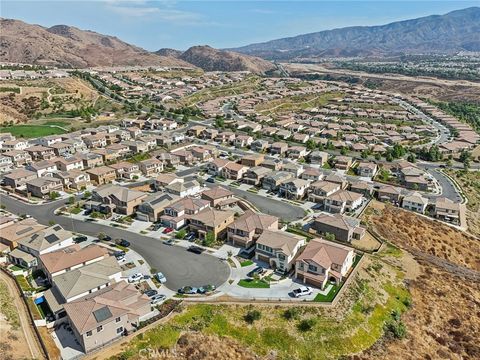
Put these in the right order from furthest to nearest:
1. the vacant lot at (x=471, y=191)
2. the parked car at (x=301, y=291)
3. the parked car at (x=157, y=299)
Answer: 1. the vacant lot at (x=471, y=191)
2. the parked car at (x=301, y=291)
3. the parked car at (x=157, y=299)

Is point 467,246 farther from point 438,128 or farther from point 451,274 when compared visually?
point 438,128

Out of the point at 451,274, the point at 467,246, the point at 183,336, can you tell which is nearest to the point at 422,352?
the point at 451,274

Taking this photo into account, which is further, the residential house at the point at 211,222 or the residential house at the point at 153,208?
the residential house at the point at 153,208

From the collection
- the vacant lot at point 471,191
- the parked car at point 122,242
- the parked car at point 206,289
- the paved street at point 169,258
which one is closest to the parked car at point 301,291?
the paved street at point 169,258

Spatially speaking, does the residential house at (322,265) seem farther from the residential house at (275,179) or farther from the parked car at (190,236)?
the residential house at (275,179)

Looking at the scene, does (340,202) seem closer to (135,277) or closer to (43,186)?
(135,277)

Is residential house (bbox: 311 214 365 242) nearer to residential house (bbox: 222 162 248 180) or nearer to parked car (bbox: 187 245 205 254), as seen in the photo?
parked car (bbox: 187 245 205 254)
